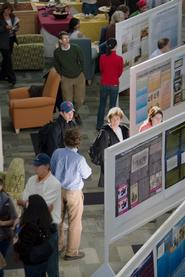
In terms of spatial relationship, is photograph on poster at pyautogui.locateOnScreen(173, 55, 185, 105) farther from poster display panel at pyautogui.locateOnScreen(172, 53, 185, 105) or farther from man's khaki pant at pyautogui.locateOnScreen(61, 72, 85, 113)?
man's khaki pant at pyautogui.locateOnScreen(61, 72, 85, 113)

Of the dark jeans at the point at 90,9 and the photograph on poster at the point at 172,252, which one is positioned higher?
the photograph on poster at the point at 172,252

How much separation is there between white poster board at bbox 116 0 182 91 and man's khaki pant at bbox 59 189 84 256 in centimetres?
357

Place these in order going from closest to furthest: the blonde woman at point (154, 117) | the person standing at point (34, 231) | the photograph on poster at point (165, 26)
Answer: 1. the person standing at point (34, 231)
2. the blonde woman at point (154, 117)
3. the photograph on poster at point (165, 26)

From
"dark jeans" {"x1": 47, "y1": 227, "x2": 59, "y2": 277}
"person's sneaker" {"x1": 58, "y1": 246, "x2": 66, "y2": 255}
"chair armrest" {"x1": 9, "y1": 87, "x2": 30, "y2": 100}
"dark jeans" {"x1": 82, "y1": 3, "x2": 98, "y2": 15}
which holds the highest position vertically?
"dark jeans" {"x1": 47, "y1": 227, "x2": 59, "y2": 277}

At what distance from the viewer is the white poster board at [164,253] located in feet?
16.3

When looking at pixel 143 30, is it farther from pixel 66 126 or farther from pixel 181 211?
pixel 181 211

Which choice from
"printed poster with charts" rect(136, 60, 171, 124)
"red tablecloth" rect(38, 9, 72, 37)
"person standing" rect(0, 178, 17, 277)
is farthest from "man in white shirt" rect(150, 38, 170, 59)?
"person standing" rect(0, 178, 17, 277)

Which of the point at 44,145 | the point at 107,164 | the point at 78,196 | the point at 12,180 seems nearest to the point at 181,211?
the point at 107,164

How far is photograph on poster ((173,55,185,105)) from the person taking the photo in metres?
10.1

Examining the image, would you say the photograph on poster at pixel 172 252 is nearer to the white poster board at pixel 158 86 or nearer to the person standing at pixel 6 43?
the white poster board at pixel 158 86

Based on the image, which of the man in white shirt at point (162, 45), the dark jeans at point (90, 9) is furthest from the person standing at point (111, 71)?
the dark jeans at point (90, 9)

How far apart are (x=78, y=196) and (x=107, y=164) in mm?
1341

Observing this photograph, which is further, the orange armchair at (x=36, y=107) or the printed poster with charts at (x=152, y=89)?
the orange armchair at (x=36, y=107)

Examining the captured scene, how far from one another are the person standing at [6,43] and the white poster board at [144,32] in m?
2.99
